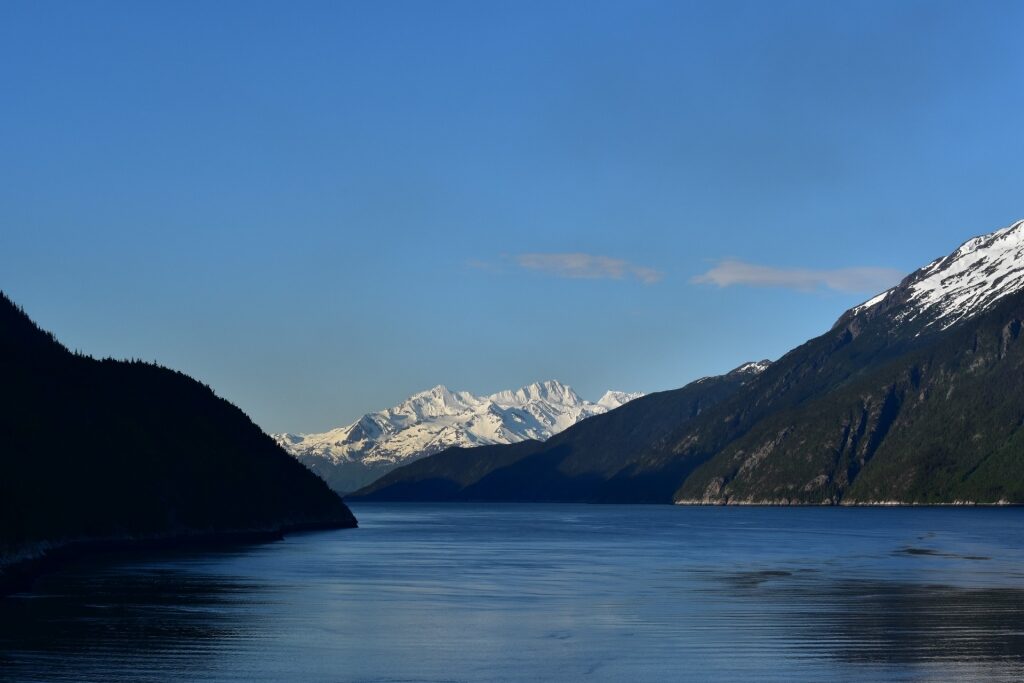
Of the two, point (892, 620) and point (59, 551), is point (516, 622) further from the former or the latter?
point (59, 551)

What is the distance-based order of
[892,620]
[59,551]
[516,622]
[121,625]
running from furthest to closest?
[59,551] < [516,622] < [892,620] < [121,625]

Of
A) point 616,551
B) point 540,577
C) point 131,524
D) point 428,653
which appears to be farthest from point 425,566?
point 428,653

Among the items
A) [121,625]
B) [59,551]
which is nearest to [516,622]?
[121,625]

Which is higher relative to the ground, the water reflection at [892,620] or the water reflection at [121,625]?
the water reflection at [121,625]

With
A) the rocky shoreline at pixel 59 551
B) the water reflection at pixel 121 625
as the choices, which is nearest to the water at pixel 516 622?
the water reflection at pixel 121 625

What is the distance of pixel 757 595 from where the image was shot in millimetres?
106750

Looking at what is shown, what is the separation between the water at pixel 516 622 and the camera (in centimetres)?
6556

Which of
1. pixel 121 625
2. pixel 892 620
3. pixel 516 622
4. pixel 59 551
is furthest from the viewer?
pixel 59 551

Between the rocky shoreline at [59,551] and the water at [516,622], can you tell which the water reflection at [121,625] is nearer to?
the water at [516,622]

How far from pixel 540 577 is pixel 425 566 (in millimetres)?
23184

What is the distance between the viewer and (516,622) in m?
87.7

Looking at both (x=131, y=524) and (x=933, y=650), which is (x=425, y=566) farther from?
(x=933, y=650)

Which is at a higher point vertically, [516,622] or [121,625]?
[121,625]

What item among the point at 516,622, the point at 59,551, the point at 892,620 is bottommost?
the point at 892,620
